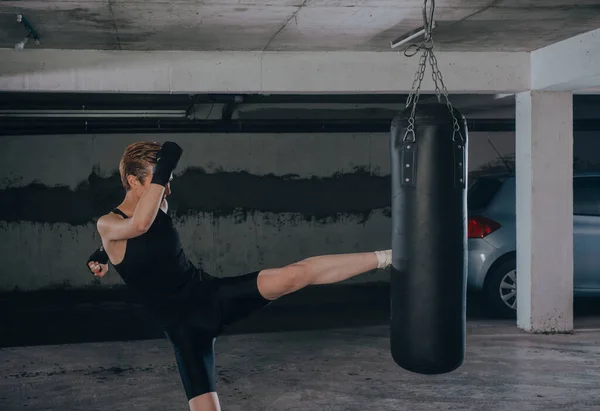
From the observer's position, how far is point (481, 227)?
768 centimetres

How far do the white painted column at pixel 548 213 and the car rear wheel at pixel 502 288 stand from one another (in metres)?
0.54

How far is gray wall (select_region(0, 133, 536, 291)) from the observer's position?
9.53m

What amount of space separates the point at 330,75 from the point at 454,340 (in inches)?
139

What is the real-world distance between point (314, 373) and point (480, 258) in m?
→ 2.75

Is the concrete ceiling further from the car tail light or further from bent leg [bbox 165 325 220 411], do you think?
bent leg [bbox 165 325 220 411]

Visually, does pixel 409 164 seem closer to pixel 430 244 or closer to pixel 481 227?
pixel 430 244

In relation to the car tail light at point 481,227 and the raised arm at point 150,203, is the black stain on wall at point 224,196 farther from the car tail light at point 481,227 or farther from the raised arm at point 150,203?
the raised arm at point 150,203

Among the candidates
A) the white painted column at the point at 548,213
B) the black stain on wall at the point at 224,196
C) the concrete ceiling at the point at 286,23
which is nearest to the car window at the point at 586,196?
the white painted column at the point at 548,213

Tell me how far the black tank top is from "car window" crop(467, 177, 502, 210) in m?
4.81

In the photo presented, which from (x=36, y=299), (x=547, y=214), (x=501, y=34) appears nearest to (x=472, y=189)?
(x=547, y=214)

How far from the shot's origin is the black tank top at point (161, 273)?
3.57 m

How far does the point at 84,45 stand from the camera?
6.29 metres

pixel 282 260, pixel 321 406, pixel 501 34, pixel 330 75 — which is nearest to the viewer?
pixel 321 406

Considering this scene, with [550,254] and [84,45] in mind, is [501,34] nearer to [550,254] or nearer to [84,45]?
[550,254]
